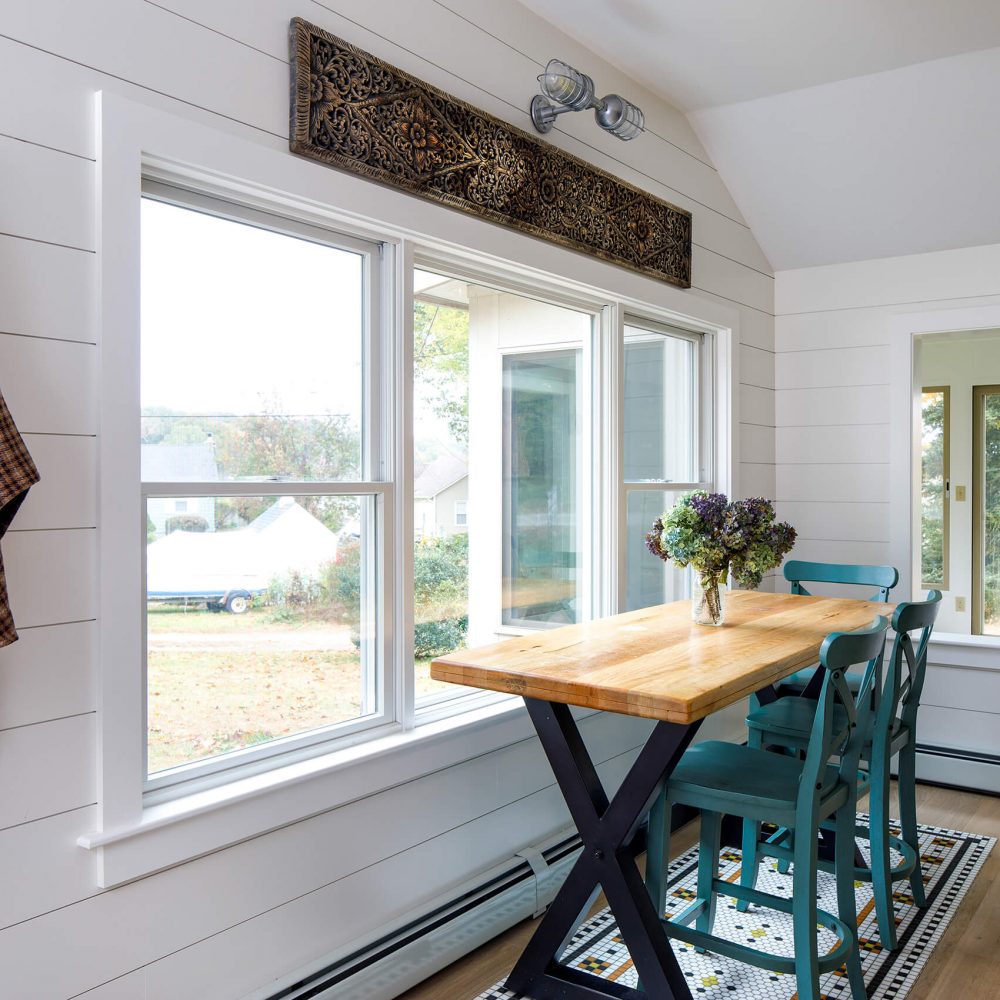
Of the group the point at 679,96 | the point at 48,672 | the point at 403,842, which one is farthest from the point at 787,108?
the point at 48,672

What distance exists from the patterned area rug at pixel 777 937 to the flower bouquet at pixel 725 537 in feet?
3.23

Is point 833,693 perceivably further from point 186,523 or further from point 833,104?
point 833,104

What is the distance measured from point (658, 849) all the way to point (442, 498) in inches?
42.8

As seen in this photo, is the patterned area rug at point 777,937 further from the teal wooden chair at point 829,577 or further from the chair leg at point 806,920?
the teal wooden chair at point 829,577

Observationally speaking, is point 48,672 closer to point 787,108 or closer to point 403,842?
point 403,842

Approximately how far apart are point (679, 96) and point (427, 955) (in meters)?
2.94

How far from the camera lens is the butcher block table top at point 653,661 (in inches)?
70.2

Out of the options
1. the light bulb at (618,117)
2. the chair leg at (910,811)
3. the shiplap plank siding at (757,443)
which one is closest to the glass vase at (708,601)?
the chair leg at (910,811)

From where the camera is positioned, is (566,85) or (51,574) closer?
(51,574)

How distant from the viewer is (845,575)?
11.2ft

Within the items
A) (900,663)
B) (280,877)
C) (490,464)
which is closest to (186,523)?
(280,877)

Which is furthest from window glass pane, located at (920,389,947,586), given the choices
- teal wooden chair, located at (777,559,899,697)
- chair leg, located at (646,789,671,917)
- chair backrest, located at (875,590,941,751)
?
chair leg, located at (646,789,671,917)

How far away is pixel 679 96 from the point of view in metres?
3.38

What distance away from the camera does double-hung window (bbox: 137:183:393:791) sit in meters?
1.87
